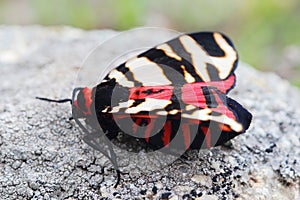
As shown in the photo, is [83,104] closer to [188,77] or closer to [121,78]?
[121,78]

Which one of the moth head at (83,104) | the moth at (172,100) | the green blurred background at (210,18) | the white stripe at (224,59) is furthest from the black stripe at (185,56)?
the green blurred background at (210,18)

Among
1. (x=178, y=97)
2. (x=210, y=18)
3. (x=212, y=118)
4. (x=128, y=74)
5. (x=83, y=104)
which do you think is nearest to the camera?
(x=212, y=118)

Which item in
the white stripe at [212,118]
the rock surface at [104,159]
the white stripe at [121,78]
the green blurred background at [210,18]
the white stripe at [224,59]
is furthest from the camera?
the green blurred background at [210,18]

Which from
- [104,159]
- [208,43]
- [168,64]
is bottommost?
[104,159]

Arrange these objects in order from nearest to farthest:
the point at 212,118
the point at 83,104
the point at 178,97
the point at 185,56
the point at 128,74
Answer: the point at 212,118
the point at 178,97
the point at 83,104
the point at 128,74
the point at 185,56

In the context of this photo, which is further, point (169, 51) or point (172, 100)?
point (169, 51)

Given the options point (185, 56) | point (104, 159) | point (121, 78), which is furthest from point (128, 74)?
point (104, 159)

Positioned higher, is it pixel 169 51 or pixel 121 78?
pixel 169 51

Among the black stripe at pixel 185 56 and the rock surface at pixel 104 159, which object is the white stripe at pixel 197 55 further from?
the rock surface at pixel 104 159
